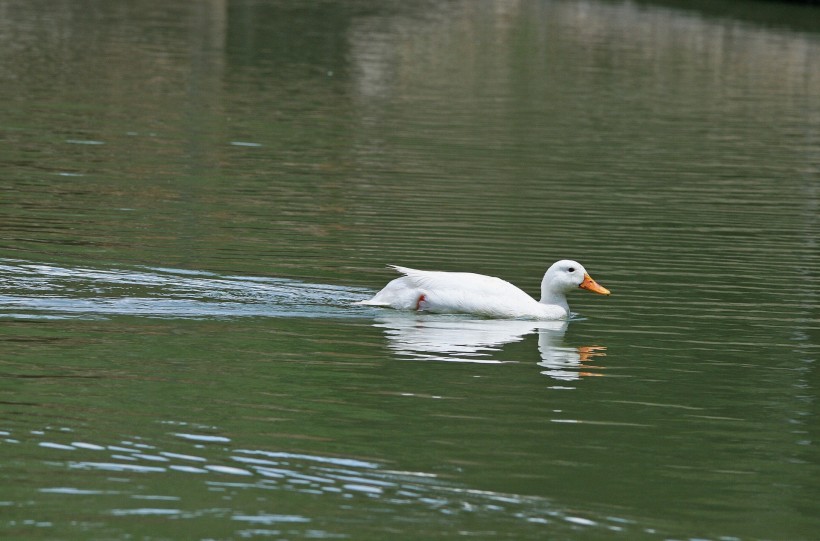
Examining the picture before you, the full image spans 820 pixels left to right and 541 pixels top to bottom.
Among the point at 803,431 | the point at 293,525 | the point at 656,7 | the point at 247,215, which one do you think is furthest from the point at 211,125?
the point at 656,7

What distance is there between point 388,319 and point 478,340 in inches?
39.8

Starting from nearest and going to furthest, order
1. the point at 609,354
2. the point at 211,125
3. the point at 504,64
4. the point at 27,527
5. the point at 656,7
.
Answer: the point at 27,527 < the point at 609,354 < the point at 211,125 < the point at 504,64 < the point at 656,7

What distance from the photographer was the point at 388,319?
14672mm

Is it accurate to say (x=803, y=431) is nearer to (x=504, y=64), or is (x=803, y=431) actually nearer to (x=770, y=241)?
(x=770, y=241)

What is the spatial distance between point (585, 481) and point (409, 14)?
55774 mm

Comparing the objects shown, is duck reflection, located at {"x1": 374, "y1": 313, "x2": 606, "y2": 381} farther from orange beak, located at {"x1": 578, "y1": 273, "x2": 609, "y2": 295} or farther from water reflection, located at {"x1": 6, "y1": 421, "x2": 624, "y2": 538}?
water reflection, located at {"x1": 6, "y1": 421, "x2": 624, "y2": 538}

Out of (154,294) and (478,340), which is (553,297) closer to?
(478,340)

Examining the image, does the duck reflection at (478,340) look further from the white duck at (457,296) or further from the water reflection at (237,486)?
the water reflection at (237,486)

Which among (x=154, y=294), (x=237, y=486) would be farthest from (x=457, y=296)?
(x=237, y=486)

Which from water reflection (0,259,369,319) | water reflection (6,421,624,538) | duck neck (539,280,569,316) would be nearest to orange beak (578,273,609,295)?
duck neck (539,280,569,316)

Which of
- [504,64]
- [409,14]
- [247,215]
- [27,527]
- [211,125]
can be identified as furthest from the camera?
[409,14]

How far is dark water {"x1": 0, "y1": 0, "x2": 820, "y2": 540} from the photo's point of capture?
30.7ft

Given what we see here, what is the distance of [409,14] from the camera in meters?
64.4

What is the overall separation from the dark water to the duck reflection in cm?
4
